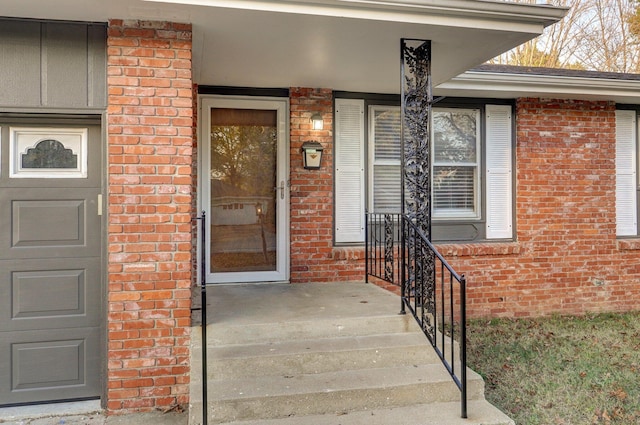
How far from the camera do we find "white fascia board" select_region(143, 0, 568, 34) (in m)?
3.10

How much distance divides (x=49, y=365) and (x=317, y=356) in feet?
6.44

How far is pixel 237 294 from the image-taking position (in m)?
4.54

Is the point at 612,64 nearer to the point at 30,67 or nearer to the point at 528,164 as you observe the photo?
the point at 528,164

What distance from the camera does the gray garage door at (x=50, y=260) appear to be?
329cm

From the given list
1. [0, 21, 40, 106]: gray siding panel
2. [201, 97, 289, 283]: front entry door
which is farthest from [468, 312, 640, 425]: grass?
[0, 21, 40, 106]: gray siding panel

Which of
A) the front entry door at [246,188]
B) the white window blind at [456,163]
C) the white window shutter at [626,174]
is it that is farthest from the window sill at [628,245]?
Result: the front entry door at [246,188]

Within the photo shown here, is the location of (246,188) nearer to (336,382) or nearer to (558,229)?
(336,382)

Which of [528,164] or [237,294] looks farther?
[528,164]

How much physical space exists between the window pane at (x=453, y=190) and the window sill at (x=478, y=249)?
0.44 metres

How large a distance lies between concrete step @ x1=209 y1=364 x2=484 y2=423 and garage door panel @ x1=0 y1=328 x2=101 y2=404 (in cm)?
111

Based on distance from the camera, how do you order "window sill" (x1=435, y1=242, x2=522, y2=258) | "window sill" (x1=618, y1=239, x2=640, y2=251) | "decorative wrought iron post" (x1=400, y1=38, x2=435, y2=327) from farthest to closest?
"window sill" (x1=618, y1=239, x2=640, y2=251), "window sill" (x1=435, y1=242, x2=522, y2=258), "decorative wrought iron post" (x1=400, y1=38, x2=435, y2=327)

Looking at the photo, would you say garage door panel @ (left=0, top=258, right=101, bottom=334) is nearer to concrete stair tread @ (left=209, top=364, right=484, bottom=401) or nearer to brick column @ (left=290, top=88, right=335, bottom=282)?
concrete stair tread @ (left=209, top=364, right=484, bottom=401)

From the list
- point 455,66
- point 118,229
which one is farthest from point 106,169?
point 455,66

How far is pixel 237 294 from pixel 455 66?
305 cm
